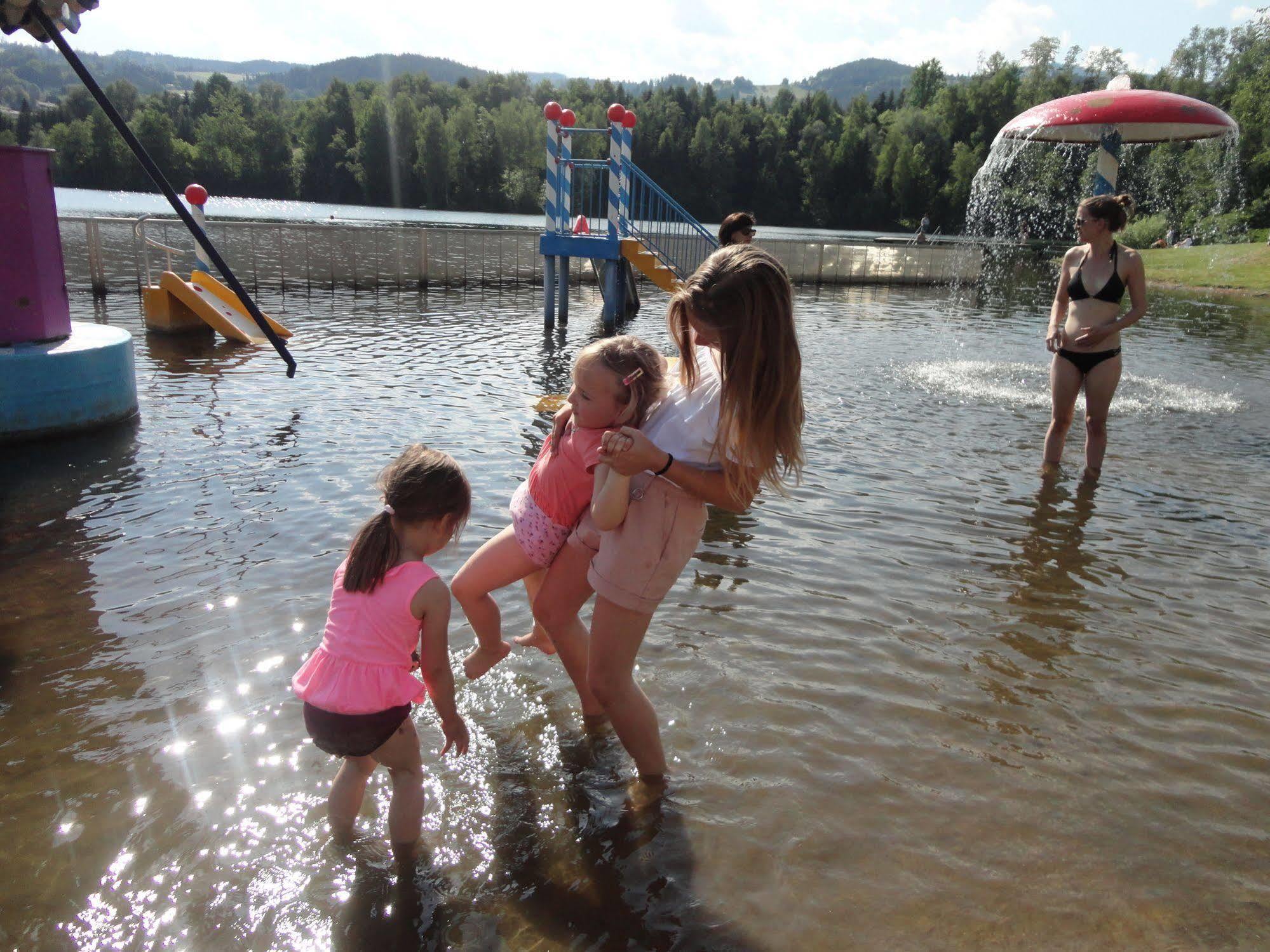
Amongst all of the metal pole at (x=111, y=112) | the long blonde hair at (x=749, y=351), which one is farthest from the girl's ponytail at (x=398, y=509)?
the metal pole at (x=111, y=112)

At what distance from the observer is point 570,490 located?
300 cm

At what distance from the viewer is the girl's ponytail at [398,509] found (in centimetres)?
249

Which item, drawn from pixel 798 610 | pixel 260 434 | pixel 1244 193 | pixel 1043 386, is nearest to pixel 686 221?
pixel 1043 386

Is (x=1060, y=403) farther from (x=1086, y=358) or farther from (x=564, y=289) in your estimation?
(x=564, y=289)

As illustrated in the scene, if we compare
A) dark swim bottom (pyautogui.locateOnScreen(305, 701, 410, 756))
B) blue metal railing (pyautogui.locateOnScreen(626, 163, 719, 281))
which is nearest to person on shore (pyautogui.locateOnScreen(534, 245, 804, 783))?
dark swim bottom (pyautogui.locateOnScreen(305, 701, 410, 756))

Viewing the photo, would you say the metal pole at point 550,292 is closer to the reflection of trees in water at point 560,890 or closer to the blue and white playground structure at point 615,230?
the blue and white playground structure at point 615,230

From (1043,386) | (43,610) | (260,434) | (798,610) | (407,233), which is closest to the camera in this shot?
(43,610)

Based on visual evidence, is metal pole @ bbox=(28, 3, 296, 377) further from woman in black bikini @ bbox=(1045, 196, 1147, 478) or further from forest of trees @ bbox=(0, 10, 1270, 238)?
forest of trees @ bbox=(0, 10, 1270, 238)

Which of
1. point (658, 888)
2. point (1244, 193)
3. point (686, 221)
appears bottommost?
point (658, 888)

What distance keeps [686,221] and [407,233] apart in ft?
24.5

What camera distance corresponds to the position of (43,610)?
4.28m

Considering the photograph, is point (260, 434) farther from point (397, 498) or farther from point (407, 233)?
point (407, 233)

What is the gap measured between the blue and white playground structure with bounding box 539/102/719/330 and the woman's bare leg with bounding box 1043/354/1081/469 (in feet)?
27.5

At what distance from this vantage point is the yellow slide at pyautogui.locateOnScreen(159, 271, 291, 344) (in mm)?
12133
